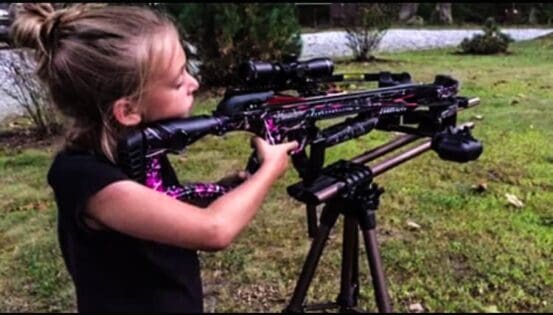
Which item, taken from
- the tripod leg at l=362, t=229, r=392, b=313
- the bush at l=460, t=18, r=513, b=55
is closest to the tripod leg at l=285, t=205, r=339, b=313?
the tripod leg at l=362, t=229, r=392, b=313

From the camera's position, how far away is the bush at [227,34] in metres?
8.36

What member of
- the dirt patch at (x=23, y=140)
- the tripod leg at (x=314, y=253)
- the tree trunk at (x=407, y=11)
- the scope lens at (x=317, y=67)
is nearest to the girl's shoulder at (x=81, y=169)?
the scope lens at (x=317, y=67)

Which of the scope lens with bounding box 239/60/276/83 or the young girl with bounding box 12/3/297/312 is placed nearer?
the young girl with bounding box 12/3/297/312

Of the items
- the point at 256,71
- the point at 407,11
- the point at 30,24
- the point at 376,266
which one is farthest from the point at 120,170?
the point at 407,11

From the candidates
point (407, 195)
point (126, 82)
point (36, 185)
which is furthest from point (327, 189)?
point (36, 185)

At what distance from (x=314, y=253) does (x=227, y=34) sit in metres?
6.55

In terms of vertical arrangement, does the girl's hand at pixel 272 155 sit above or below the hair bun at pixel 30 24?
below

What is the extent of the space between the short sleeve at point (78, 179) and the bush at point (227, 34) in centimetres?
695

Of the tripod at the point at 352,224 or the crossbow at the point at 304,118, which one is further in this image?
the tripod at the point at 352,224

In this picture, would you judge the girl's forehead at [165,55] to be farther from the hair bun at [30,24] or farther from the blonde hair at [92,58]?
the hair bun at [30,24]

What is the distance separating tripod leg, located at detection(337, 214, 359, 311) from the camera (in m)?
2.07

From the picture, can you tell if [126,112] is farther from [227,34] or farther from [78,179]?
[227,34]

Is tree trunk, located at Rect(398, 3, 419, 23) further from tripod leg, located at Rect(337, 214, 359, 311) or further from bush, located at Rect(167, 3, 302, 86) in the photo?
tripod leg, located at Rect(337, 214, 359, 311)

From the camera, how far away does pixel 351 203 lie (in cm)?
189
